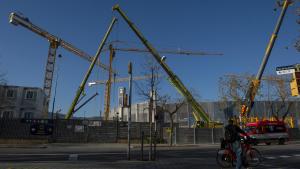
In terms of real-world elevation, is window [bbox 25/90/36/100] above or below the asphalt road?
above

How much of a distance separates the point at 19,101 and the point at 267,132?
38.3 m

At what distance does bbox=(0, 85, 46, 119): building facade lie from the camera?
4912 cm

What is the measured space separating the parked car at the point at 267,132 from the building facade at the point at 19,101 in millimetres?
34873

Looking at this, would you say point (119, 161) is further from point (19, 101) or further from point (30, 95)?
point (30, 95)

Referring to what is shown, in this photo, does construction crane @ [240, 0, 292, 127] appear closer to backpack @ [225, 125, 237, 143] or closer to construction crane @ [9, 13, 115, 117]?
backpack @ [225, 125, 237, 143]

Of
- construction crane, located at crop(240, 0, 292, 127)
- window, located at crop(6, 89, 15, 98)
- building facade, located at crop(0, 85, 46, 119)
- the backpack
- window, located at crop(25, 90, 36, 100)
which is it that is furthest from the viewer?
window, located at crop(25, 90, 36, 100)

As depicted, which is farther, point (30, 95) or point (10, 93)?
point (30, 95)

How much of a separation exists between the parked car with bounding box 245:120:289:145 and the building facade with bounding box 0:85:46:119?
34.9 meters

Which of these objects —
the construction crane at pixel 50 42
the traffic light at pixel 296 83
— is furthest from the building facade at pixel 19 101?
the traffic light at pixel 296 83

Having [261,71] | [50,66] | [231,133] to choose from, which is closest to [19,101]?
[50,66]

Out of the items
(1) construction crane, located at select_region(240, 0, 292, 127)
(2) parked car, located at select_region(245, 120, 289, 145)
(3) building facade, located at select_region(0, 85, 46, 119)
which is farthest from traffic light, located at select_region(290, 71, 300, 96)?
(3) building facade, located at select_region(0, 85, 46, 119)

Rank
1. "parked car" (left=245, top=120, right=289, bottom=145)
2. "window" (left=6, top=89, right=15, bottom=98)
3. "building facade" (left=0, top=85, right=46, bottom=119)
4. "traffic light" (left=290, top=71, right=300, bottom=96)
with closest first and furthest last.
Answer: "traffic light" (left=290, top=71, right=300, bottom=96) → "parked car" (left=245, top=120, right=289, bottom=145) → "building facade" (left=0, top=85, right=46, bottom=119) → "window" (left=6, top=89, right=15, bottom=98)

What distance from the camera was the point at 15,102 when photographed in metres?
49.7

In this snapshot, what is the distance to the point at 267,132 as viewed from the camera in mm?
30578
